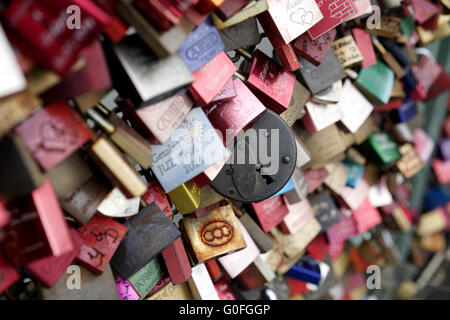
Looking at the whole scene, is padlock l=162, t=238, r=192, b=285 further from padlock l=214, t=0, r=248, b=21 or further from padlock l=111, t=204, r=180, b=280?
padlock l=214, t=0, r=248, b=21

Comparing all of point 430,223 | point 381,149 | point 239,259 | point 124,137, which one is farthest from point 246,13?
point 430,223

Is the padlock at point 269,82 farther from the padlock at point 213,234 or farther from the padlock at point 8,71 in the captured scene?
the padlock at point 8,71

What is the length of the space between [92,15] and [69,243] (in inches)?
16.2

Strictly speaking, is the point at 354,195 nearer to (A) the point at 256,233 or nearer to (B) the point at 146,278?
(A) the point at 256,233

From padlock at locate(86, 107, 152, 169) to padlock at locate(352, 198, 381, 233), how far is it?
121 centimetres

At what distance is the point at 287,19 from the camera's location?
3.57 feet

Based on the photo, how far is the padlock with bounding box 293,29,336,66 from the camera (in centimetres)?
122

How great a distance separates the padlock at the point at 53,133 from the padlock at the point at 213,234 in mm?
497

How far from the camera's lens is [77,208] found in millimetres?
906

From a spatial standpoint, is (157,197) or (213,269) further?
(213,269)

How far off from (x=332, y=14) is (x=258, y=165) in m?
0.46

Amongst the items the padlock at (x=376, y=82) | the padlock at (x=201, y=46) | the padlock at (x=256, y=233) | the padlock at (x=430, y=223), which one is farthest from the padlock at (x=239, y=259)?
the padlock at (x=430, y=223)

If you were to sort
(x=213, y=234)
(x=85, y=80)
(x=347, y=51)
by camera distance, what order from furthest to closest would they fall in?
(x=347, y=51) → (x=213, y=234) → (x=85, y=80)
